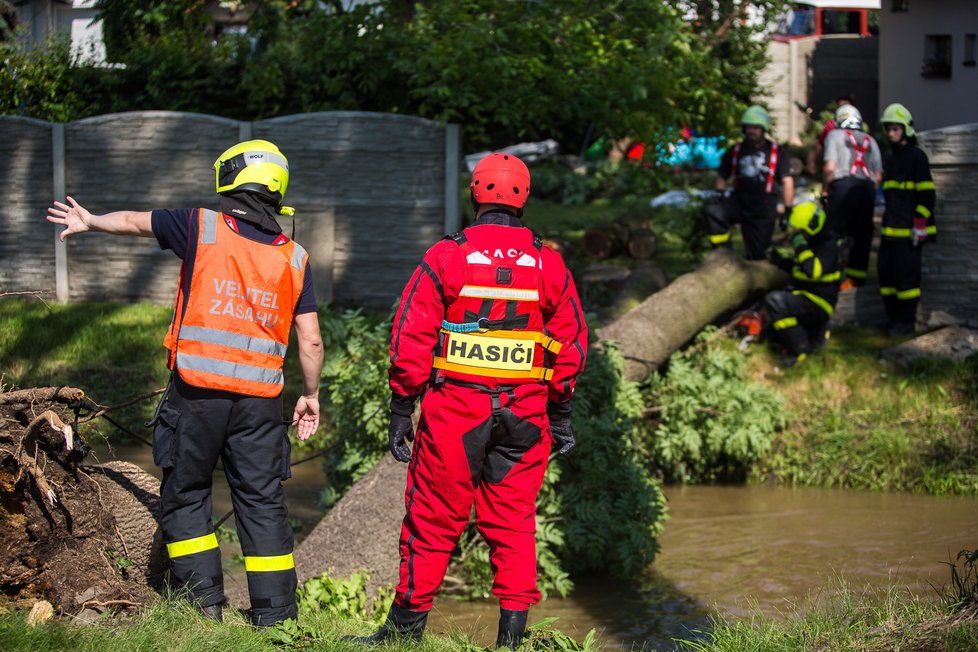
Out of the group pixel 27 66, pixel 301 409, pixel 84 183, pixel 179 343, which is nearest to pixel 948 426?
pixel 301 409

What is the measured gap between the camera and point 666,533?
8.19 m

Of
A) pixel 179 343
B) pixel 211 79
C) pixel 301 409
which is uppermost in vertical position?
pixel 211 79

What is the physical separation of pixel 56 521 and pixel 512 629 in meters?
2.02

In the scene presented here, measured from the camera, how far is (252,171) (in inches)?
205

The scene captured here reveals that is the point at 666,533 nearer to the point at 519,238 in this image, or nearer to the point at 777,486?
the point at 777,486

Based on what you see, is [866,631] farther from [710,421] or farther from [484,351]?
[710,421]

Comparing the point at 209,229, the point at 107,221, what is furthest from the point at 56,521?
the point at 209,229

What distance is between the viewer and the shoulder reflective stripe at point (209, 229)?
5.08 meters

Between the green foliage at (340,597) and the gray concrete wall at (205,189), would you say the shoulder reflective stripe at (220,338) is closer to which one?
the green foliage at (340,597)

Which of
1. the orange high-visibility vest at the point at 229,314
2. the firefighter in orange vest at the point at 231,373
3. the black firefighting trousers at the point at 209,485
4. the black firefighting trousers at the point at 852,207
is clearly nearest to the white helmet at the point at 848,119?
the black firefighting trousers at the point at 852,207

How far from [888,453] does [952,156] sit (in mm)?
3037

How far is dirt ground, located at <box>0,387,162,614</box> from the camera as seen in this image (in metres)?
5.05

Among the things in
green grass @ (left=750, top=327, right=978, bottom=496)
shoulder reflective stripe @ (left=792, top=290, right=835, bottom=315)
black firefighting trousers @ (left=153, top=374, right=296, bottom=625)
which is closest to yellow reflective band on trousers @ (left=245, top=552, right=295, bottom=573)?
black firefighting trousers @ (left=153, top=374, right=296, bottom=625)

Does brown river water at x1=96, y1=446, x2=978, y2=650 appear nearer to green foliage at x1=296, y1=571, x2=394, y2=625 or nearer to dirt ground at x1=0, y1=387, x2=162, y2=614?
green foliage at x1=296, y1=571, x2=394, y2=625
